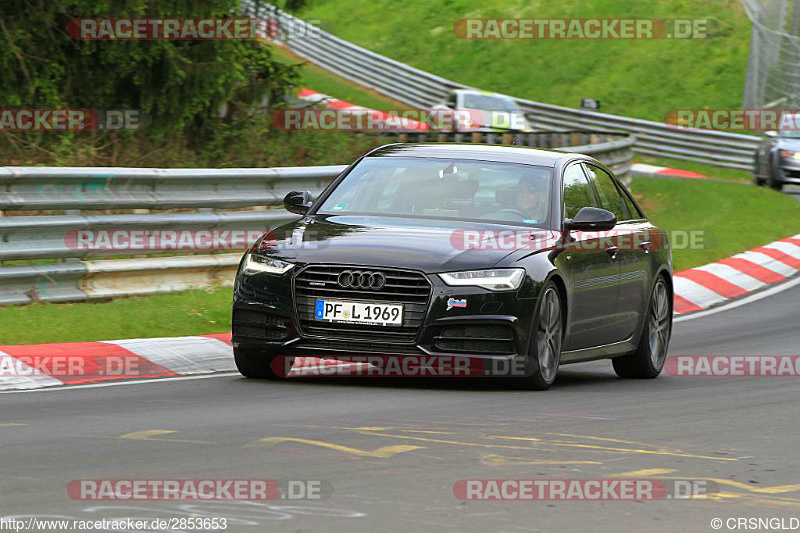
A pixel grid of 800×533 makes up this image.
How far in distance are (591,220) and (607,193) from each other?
1407mm

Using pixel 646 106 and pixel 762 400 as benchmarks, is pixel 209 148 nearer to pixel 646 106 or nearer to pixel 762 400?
pixel 762 400

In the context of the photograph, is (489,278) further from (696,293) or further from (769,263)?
(769,263)

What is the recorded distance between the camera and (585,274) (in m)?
10.0

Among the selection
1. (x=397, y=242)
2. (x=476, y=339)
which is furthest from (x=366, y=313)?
(x=476, y=339)

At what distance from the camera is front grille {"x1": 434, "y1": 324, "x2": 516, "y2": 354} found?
899 centimetres

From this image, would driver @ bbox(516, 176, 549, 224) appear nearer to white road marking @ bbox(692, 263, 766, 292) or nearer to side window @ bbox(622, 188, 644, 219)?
side window @ bbox(622, 188, 644, 219)

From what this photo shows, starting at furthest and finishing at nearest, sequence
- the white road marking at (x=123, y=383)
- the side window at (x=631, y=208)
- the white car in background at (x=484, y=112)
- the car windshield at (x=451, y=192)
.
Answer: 1. the white car in background at (x=484, y=112)
2. the side window at (x=631, y=208)
3. the car windshield at (x=451, y=192)
4. the white road marking at (x=123, y=383)

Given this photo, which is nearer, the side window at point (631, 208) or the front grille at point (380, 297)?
the front grille at point (380, 297)

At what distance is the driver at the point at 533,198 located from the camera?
994 centimetres

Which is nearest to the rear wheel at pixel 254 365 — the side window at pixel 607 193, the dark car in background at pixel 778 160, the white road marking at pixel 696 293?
the side window at pixel 607 193

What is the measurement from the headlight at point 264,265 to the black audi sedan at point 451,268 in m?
0.01

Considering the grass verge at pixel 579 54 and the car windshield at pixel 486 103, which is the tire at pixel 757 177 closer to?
the car windshield at pixel 486 103

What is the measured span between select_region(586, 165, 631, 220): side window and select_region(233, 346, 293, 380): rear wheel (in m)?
2.75

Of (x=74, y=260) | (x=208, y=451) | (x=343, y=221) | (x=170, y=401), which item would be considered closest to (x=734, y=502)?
(x=208, y=451)
